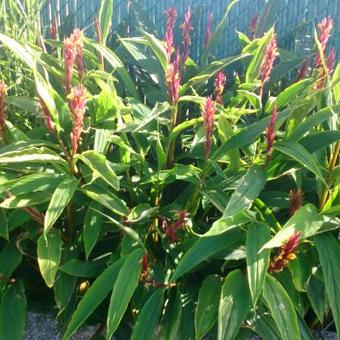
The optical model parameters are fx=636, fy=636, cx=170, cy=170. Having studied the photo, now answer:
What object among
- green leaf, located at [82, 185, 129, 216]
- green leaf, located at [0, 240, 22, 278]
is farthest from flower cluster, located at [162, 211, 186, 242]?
green leaf, located at [0, 240, 22, 278]

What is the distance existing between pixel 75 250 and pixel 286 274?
654 millimetres

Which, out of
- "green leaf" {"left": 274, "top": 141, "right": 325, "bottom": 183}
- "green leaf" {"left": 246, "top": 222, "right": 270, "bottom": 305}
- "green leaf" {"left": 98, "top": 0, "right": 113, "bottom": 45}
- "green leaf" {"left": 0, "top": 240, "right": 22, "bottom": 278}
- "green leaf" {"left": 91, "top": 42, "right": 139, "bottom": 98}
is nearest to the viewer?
"green leaf" {"left": 246, "top": 222, "right": 270, "bottom": 305}

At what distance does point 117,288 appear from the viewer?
5.42ft

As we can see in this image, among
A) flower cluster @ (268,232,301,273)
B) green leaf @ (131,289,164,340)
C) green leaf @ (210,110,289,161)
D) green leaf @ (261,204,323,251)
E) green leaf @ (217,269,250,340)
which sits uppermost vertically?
green leaf @ (210,110,289,161)

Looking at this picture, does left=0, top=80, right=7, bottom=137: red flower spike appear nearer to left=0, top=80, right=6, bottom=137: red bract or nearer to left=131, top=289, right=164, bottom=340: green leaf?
left=0, top=80, right=6, bottom=137: red bract

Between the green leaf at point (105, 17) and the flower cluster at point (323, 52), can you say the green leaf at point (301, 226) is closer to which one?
the flower cluster at point (323, 52)

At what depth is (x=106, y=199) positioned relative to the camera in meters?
1.77

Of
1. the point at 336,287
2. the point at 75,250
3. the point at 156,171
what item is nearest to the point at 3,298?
the point at 75,250

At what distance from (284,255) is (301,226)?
0.29ft

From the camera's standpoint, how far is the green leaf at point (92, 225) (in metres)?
1.81

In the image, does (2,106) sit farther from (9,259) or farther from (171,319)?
(171,319)

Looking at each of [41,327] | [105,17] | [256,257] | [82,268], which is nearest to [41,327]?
[41,327]

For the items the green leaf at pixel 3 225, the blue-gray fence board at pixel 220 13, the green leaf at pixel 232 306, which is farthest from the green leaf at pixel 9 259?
the blue-gray fence board at pixel 220 13

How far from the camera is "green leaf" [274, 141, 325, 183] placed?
1.66 meters
